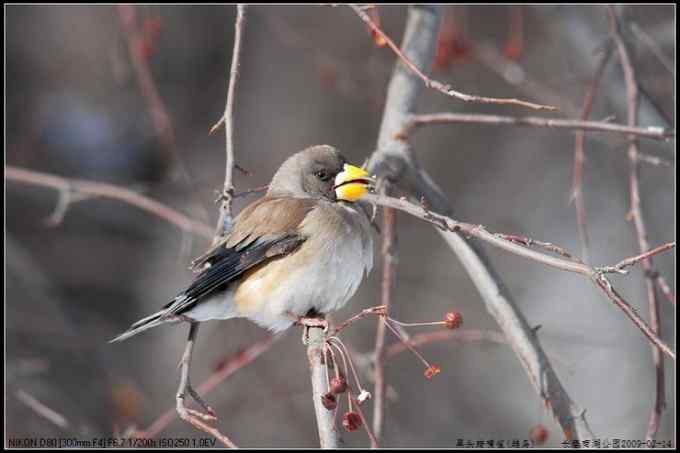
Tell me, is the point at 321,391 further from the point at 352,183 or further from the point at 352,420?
the point at 352,183

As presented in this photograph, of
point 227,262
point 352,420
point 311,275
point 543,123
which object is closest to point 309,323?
point 311,275

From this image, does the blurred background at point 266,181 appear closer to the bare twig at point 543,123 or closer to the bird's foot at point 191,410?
the bare twig at point 543,123

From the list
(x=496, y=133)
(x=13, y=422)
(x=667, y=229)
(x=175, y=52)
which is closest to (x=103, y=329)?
(x=13, y=422)

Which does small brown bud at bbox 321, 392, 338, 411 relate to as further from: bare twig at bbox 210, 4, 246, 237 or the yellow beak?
the yellow beak

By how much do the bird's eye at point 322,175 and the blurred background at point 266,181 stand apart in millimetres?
1996

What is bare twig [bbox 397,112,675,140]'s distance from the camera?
2.81 m

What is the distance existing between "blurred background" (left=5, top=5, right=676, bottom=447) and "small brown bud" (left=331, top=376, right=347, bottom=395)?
3307 mm

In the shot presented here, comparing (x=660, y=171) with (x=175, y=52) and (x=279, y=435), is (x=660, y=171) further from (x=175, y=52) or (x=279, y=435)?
(x=175, y=52)

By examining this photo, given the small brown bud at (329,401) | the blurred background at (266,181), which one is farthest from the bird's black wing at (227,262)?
the blurred background at (266,181)

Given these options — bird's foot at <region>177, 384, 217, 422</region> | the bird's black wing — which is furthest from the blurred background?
bird's foot at <region>177, 384, 217, 422</region>

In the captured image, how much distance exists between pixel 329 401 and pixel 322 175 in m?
A: 1.46

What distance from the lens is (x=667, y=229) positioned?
6.61 meters

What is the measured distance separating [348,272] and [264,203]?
545 millimetres

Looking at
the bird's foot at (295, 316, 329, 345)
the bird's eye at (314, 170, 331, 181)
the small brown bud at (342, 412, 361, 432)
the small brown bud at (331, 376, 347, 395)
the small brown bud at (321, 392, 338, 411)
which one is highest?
the bird's eye at (314, 170, 331, 181)
